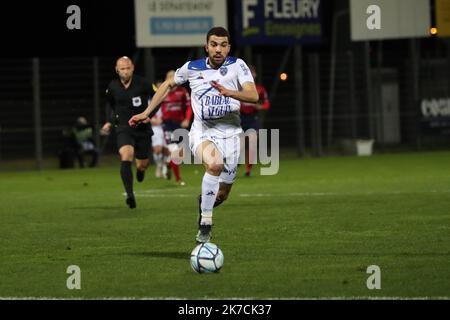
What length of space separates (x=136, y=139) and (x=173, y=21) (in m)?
15.6

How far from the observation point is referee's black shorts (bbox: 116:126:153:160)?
19.0 meters

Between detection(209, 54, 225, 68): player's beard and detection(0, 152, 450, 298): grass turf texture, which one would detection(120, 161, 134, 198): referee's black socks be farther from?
detection(209, 54, 225, 68): player's beard

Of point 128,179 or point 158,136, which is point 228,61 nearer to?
point 128,179

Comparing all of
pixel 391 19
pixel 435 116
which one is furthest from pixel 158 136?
pixel 435 116

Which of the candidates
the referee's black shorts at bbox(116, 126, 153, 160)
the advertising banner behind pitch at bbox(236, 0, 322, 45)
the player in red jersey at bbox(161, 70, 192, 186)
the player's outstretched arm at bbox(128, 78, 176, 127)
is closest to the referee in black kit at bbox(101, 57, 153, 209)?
the referee's black shorts at bbox(116, 126, 153, 160)

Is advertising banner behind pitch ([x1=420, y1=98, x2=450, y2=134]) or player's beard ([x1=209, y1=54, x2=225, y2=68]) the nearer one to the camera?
player's beard ([x1=209, y1=54, x2=225, y2=68])

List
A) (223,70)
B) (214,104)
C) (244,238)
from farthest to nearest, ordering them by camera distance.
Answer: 1. (244,238)
2. (214,104)
3. (223,70)

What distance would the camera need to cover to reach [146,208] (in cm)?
1894

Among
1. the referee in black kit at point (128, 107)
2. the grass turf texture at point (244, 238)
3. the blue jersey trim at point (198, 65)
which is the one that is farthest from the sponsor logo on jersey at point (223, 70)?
the referee in black kit at point (128, 107)

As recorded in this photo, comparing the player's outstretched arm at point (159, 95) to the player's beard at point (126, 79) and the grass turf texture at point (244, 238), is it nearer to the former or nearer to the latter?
the grass turf texture at point (244, 238)

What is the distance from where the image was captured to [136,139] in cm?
1930

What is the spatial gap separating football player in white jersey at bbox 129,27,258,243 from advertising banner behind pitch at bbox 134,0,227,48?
21.3 metres

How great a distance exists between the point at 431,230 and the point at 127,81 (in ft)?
21.6

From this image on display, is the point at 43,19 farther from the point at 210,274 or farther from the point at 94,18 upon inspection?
the point at 210,274
